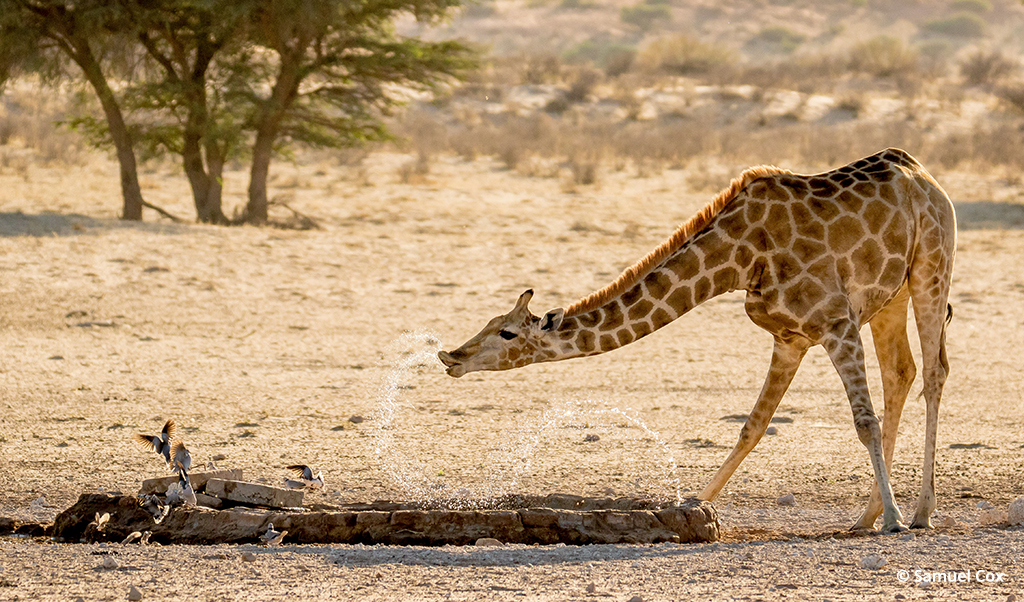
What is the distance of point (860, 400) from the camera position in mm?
6559

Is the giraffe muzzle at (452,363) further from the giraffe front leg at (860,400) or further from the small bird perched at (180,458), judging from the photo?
the giraffe front leg at (860,400)

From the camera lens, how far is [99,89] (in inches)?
707

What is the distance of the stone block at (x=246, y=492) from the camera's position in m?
6.71

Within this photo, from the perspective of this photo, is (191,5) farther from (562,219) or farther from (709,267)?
(709,267)

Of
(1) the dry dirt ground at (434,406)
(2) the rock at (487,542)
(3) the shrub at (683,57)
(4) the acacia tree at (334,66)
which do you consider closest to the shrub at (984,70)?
(3) the shrub at (683,57)

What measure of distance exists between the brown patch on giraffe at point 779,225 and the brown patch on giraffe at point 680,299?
1.86 feet

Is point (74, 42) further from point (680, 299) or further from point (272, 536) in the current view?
point (680, 299)

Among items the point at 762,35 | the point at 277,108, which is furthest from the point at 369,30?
the point at 762,35

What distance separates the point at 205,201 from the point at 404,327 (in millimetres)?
6709

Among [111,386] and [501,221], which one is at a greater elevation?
[501,221]

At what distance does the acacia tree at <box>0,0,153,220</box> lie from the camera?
17.3 meters

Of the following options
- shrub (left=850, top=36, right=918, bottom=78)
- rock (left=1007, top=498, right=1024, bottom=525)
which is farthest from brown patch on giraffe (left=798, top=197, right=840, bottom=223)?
shrub (left=850, top=36, right=918, bottom=78)

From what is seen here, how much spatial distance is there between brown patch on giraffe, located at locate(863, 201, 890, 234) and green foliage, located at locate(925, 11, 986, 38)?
68456mm

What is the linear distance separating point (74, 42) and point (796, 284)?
1430cm
